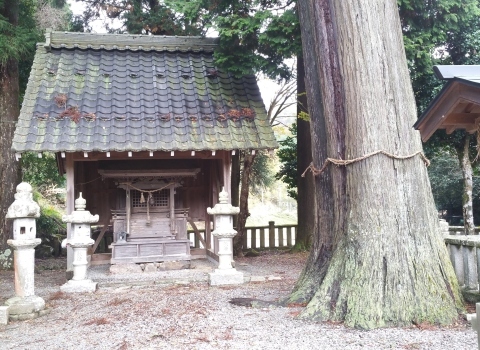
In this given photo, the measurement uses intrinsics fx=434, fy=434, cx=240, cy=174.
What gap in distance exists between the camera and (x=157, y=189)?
908cm

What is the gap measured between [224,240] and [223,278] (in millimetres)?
673

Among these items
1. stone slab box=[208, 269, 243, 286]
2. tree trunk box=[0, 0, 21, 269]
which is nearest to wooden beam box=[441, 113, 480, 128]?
stone slab box=[208, 269, 243, 286]

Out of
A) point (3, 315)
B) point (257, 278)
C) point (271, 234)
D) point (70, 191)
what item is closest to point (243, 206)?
point (271, 234)

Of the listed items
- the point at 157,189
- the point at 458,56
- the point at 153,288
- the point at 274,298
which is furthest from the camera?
the point at 458,56

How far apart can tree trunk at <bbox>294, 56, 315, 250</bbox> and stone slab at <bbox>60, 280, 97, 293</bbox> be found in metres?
6.00

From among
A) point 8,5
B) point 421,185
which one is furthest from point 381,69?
point 8,5

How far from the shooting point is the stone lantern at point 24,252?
5.90 meters

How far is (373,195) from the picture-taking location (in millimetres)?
4938

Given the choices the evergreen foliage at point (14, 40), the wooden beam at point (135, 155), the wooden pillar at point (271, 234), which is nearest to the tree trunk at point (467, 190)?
the wooden pillar at point (271, 234)

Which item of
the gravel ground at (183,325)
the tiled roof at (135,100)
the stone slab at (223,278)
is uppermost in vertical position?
the tiled roof at (135,100)

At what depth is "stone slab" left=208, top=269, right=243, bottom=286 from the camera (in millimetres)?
7633

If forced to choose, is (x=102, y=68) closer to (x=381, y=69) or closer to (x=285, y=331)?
Result: (x=381, y=69)

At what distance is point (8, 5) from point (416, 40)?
928cm

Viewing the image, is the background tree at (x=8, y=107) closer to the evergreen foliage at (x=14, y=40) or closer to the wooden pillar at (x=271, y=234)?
the evergreen foliage at (x=14, y=40)
